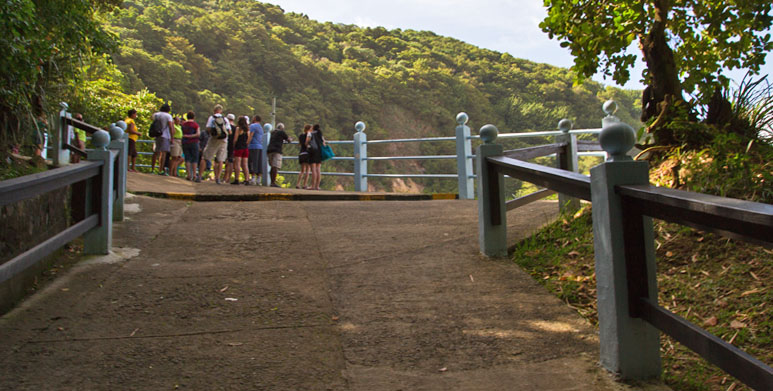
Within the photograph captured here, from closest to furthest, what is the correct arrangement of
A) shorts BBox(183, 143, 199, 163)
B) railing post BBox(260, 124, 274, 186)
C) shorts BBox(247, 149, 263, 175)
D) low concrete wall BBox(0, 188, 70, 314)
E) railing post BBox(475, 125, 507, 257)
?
low concrete wall BBox(0, 188, 70, 314) → railing post BBox(475, 125, 507, 257) → shorts BBox(183, 143, 199, 163) → shorts BBox(247, 149, 263, 175) → railing post BBox(260, 124, 274, 186)

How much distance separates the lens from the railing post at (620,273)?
8.61 ft

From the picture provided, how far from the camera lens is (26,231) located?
432 centimetres

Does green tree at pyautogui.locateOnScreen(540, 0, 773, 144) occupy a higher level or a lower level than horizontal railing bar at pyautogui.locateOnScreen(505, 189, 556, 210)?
higher

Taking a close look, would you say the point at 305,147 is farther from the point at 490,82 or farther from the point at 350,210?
the point at 490,82

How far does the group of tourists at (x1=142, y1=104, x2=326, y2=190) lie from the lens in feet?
41.4

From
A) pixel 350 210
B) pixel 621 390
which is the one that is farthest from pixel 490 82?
pixel 621 390

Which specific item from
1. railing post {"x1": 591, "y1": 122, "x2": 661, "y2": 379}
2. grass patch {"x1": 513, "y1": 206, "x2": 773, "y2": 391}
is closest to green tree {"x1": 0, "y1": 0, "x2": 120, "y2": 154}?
grass patch {"x1": 513, "y1": 206, "x2": 773, "y2": 391}

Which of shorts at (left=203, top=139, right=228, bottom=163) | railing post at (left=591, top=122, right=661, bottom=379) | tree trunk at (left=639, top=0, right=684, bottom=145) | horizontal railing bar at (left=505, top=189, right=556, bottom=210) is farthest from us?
shorts at (left=203, top=139, right=228, bottom=163)

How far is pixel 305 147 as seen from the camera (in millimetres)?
13438

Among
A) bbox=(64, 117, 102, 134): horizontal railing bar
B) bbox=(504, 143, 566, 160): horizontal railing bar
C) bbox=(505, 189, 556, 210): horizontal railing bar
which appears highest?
bbox=(64, 117, 102, 134): horizontal railing bar

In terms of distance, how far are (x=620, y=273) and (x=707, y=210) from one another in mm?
640

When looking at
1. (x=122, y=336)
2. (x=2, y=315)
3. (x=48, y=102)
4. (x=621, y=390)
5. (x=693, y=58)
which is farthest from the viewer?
(x=48, y=102)

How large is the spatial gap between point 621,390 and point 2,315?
314cm

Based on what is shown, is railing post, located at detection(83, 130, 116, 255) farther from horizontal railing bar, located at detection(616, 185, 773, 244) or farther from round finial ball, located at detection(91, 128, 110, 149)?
horizontal railing bar, located at detection(616, 185, 773, 244)
